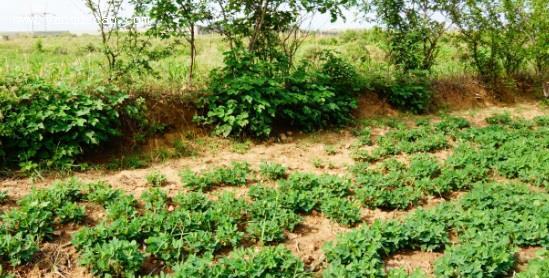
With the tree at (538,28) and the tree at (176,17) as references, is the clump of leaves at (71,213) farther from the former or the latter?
the tree at (538,28)

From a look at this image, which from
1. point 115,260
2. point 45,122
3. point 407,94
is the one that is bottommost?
point 115,260

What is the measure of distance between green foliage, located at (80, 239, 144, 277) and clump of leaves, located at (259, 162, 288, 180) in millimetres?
2329

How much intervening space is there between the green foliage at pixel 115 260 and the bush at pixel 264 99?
3340 mm

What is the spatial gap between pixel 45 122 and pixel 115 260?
2558 mm

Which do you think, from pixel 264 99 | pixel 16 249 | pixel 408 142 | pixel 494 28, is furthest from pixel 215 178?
pixel 494 28

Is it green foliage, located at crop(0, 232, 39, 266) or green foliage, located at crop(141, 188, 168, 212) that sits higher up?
green foliage, located at crop(141, 188, 168, 212)

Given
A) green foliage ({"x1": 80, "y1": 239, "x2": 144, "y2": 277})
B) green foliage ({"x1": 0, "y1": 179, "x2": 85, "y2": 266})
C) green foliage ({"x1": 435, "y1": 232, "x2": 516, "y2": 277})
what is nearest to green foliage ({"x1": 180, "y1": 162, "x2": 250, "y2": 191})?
green foliage ({"x1": 0, "y1": 179, "x2": 85, "y2": 266})

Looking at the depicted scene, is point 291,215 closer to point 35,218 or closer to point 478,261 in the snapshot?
point 478,261

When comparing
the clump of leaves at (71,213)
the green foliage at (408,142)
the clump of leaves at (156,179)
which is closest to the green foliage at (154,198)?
the clump of leaves at (156,179)

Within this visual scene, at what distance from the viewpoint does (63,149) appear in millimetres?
5605

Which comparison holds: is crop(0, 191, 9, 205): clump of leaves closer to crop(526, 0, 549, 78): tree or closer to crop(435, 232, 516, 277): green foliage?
crop(435, 232, 516, 277): green foliage

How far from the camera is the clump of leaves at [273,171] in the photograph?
5.85 meters

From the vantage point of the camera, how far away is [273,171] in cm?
584

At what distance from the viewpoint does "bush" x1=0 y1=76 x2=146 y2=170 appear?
5422 mm
